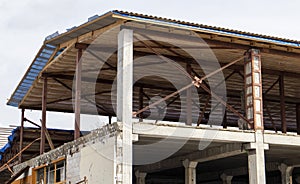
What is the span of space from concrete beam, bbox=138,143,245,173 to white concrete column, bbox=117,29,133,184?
4121 mm

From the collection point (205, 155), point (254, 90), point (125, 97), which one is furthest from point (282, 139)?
point (125, 97)

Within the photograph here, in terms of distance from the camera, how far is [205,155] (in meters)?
19.0

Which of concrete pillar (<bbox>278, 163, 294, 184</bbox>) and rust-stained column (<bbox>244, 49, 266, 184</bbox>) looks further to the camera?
concrete pillar (<bbox>278, 163, 294, 184</bbox>)

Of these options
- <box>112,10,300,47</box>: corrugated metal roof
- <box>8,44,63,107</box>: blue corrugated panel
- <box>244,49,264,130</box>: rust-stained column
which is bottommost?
<box>244,49,264,130</box>: rust-stained column

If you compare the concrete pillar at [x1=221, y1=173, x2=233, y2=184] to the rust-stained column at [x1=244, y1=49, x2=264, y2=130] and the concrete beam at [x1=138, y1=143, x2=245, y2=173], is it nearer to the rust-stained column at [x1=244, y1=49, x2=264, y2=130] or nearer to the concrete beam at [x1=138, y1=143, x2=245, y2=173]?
the concrete beam at [x1=138, y1=143, x2=245, y2=173]

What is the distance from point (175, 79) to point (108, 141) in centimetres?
802

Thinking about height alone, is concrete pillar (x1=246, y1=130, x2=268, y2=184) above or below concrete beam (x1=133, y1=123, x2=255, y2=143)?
below

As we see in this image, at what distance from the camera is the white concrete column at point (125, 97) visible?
14359mm

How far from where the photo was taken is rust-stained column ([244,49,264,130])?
54.8ft

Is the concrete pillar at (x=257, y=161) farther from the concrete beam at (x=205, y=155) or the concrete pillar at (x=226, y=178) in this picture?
the concrete pillar at (x=226, y=178)

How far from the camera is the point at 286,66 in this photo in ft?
65.5

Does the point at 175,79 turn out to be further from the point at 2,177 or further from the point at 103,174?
the point at 2,177

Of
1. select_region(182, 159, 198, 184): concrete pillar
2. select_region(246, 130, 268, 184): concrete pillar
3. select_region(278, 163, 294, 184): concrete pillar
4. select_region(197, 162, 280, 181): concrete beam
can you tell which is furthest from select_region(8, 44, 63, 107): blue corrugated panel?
select_region(278, 163, 294, 184): concrete pillar

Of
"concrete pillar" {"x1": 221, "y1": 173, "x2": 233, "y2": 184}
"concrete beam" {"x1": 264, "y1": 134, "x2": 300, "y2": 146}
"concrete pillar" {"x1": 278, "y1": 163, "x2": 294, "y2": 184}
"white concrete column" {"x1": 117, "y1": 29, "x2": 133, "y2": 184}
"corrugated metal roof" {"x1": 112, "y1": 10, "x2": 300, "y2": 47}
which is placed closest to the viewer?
"white concrete column" {"x1": 117, "y1": 29, "x2": 133, "y2": 184}
